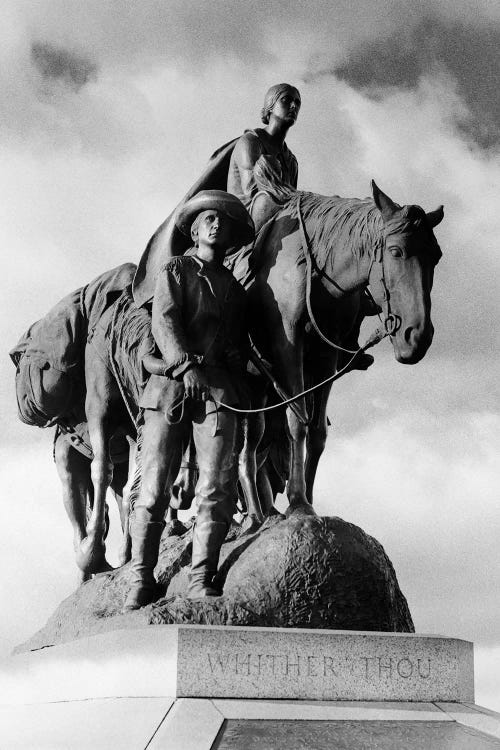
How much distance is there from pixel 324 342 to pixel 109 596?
2.87 metres

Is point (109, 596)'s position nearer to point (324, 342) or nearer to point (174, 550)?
point (174, 550)

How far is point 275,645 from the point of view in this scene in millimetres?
8055

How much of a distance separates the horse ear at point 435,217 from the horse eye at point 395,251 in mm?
347

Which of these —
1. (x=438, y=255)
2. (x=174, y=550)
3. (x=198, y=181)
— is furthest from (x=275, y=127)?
(x=174, y=550)

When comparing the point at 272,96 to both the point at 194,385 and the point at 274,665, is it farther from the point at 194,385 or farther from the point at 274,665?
the point at 274,665

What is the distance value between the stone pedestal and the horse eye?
2.85m

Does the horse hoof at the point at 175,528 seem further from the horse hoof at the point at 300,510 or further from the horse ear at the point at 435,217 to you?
the horse ear at the point at 435,217

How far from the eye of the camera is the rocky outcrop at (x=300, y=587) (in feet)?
28.2

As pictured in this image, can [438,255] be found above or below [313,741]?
above

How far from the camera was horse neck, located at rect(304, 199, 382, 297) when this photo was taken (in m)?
9.52

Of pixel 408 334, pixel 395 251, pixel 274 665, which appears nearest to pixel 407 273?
pixel 395 251

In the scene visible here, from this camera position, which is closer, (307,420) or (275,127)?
(307,420)

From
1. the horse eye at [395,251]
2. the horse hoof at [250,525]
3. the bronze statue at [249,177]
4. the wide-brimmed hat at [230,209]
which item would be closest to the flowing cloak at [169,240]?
the bronze statue at [249,177]

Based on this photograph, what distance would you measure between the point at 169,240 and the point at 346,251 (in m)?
2.07
